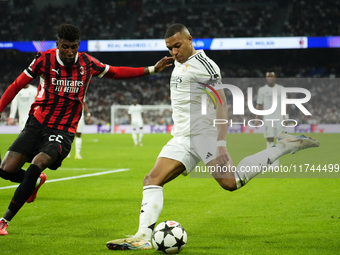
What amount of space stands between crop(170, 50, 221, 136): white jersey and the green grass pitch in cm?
110

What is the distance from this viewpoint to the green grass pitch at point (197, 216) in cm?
429

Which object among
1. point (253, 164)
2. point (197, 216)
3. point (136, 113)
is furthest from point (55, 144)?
point (136, 113)

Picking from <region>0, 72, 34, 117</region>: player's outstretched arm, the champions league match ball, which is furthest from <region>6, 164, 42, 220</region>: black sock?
the champions league match ball

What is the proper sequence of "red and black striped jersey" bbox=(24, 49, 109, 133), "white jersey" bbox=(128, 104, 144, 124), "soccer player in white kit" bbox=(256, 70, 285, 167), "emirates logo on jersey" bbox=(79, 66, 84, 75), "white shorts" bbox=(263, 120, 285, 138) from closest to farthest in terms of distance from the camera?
"red and black striped jersey" bbox=(24, 49, 109, 133) → "emirates logo on jersey" bbox=(79, 66, 84, 75) → "soccer player in white kit" bbox=(256, 70, 285, 167) → "white shorts" bbox=(263, 120, 285, 138) → "white jersey" bbox=(128, 104, 144, 124)

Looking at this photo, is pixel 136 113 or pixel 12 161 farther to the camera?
pixel 136 113

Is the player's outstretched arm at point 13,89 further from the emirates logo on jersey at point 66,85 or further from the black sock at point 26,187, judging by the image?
the black sock at point 26,187

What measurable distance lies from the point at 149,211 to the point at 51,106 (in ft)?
5.79

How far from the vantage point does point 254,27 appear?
119ft

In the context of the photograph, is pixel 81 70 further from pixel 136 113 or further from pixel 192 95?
pixel 136 113

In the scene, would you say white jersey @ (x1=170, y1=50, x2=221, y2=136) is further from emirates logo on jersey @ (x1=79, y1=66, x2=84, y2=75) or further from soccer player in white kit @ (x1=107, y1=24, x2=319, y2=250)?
emirates logo on jersey @ (x1=79, y1=66, x2=84, y2=75)

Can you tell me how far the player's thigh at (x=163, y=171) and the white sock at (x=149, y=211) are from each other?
0.06 meters

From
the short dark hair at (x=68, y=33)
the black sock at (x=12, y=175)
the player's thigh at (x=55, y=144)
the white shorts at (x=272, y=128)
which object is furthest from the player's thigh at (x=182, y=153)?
the white shorts at (x=272, y=128)

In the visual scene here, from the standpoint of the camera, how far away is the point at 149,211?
418 cm

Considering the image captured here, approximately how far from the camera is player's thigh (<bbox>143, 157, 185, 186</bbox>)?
4.30 meters
